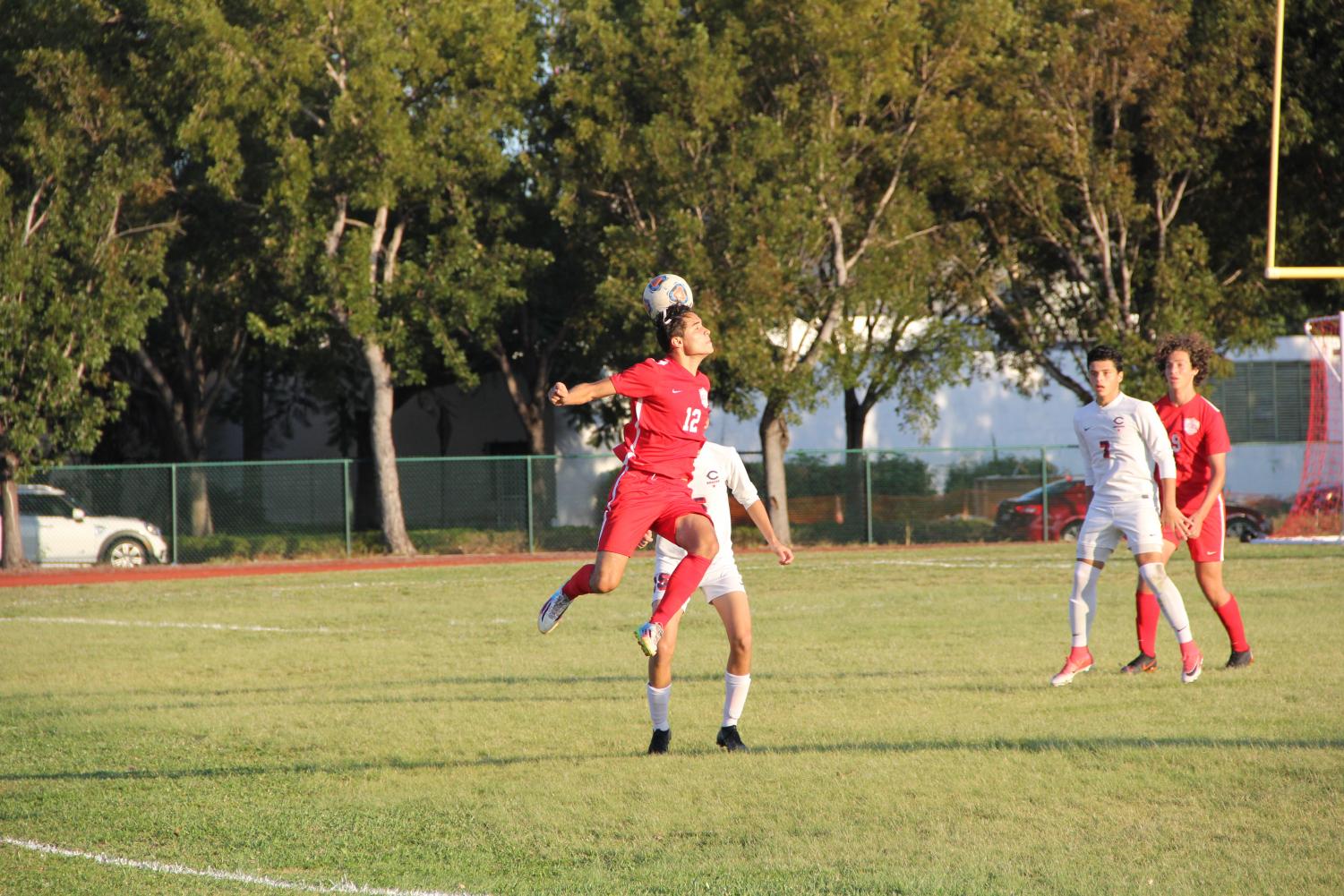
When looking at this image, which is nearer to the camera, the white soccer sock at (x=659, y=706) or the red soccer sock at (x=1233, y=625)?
the white soccer sock at (x=659, y=706)

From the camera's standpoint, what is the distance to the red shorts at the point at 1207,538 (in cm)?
1058

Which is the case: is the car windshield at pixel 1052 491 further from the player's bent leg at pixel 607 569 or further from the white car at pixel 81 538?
the player's bent leg at pixel 607 569

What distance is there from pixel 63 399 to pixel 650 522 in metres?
23.5

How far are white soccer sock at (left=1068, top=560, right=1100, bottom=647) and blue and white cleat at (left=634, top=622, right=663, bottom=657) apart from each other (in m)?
3.74

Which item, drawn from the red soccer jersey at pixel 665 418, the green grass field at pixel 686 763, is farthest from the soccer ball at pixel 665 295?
the green grass field at pixel 686 763

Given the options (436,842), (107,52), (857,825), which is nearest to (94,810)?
(436,842)

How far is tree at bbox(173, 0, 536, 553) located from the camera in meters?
28.8

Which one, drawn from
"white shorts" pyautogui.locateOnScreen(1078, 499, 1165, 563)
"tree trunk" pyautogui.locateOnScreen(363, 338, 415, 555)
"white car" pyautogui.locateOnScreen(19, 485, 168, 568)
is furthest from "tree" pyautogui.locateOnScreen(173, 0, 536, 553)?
"white shorts" pyautogui.locateOnScreen(1078, 499, 1165, 563)

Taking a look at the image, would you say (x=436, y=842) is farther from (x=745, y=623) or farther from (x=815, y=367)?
(x=815, y=367)

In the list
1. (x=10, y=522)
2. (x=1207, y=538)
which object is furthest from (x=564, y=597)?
(x=10, y=522)

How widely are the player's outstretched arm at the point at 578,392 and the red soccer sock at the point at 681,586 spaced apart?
39.4 inches

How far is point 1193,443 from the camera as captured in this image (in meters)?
10.6

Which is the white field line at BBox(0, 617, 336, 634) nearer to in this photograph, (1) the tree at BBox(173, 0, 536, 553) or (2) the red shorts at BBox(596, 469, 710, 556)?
(2) the red shorts at BBox(596, 469, 710, 556)

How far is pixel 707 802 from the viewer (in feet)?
21.9
